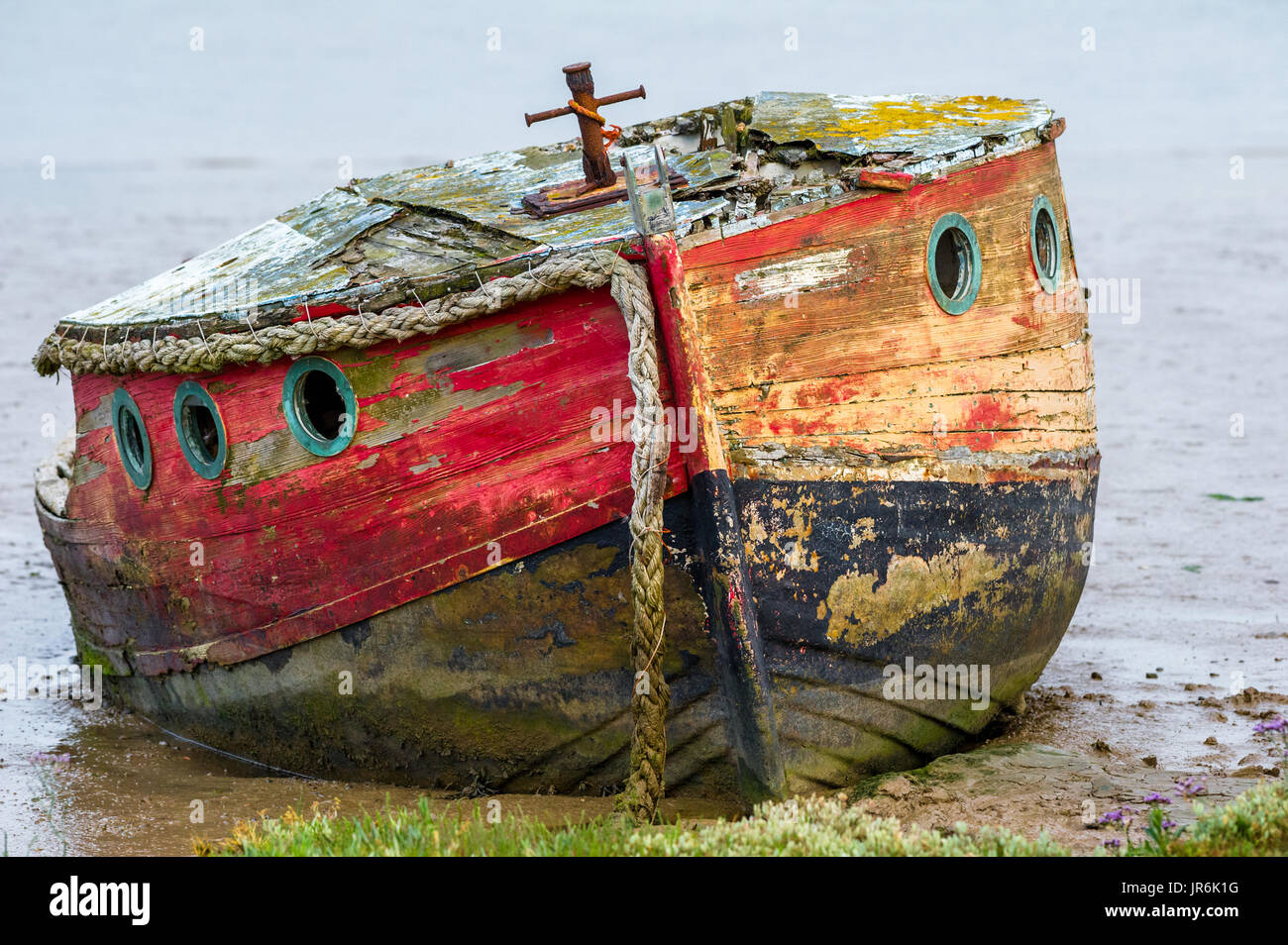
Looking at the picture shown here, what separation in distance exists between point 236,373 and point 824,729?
2299 mm

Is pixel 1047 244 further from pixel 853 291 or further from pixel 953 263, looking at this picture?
pixel 853 291

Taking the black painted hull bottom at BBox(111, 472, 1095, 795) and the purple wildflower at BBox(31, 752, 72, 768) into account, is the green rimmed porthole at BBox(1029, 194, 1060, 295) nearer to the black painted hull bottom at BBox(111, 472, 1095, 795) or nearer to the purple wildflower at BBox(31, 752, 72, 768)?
the black painted hull bottom at BBox(111, 472, 1095, 795)

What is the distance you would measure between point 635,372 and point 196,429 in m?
1.86

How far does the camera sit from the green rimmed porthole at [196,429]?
488cm

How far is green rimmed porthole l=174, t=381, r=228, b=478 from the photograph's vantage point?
4875 mm

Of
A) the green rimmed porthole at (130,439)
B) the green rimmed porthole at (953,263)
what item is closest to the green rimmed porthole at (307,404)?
the green rimmed porthole at (130,439)

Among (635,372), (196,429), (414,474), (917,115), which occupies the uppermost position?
(917,115)

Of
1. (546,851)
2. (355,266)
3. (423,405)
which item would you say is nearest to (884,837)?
(546,851)

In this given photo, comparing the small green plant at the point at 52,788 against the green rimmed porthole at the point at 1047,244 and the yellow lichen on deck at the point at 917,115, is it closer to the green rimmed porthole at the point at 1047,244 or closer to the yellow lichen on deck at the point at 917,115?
the yellow lichen on deck at the point at 917,115

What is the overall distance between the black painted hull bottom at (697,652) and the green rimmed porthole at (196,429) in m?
0.72

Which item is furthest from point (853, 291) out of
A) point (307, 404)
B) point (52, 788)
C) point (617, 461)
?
point (52, 788)

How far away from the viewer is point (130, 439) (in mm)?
5484

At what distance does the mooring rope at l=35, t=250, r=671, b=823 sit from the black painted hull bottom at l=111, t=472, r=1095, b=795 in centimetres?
22

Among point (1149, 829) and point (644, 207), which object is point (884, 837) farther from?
point (644, 207)
